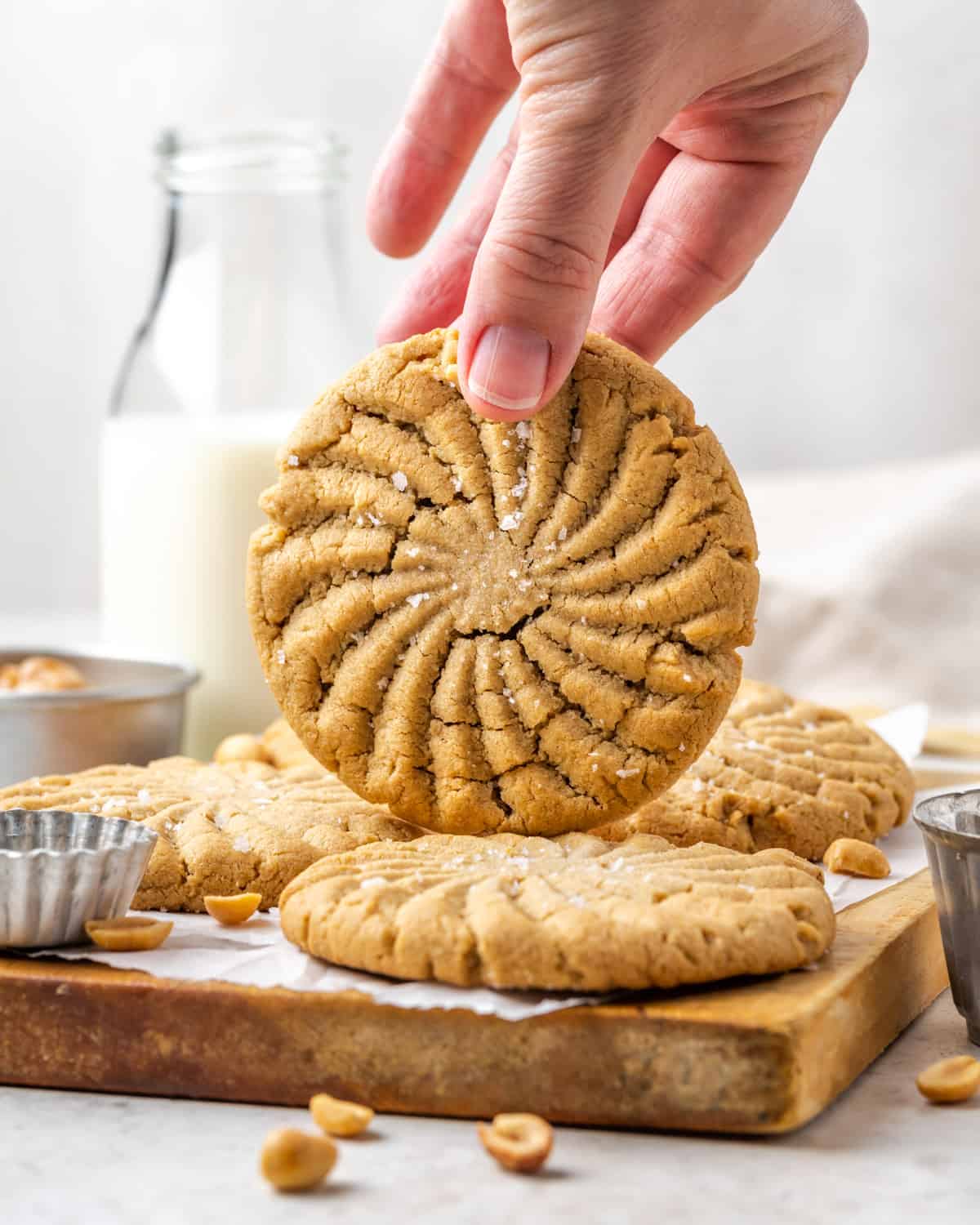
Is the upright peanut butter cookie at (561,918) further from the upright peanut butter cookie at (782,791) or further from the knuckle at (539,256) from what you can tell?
the knuckle at (539,256)

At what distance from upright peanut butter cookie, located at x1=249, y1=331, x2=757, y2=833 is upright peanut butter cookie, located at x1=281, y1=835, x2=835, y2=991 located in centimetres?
15

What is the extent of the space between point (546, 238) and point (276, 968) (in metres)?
0.61

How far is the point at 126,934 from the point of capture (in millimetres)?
1258

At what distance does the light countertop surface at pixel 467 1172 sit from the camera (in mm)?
993

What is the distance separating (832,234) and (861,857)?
2.84m

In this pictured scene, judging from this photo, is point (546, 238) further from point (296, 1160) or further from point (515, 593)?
point (296, 1160)

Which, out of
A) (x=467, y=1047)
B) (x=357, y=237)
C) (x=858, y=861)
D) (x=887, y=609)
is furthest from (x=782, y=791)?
(x=357, y=237)

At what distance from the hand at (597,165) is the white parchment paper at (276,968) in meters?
0.49

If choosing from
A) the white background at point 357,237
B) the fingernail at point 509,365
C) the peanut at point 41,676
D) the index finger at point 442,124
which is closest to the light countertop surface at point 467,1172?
the fingernail at point 509,365

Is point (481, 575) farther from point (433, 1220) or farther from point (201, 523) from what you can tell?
point (201, 523)

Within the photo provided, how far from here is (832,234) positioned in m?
4.07

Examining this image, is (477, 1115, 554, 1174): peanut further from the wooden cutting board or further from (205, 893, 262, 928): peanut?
(205, 893, 262, 928): peanut

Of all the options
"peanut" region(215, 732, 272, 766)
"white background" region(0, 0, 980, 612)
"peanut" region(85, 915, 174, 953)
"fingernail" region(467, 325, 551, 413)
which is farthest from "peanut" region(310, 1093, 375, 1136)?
"white background" region(0, 0, 980, 612)

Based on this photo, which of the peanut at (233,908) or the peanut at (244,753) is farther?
the peanut at (244,753)
